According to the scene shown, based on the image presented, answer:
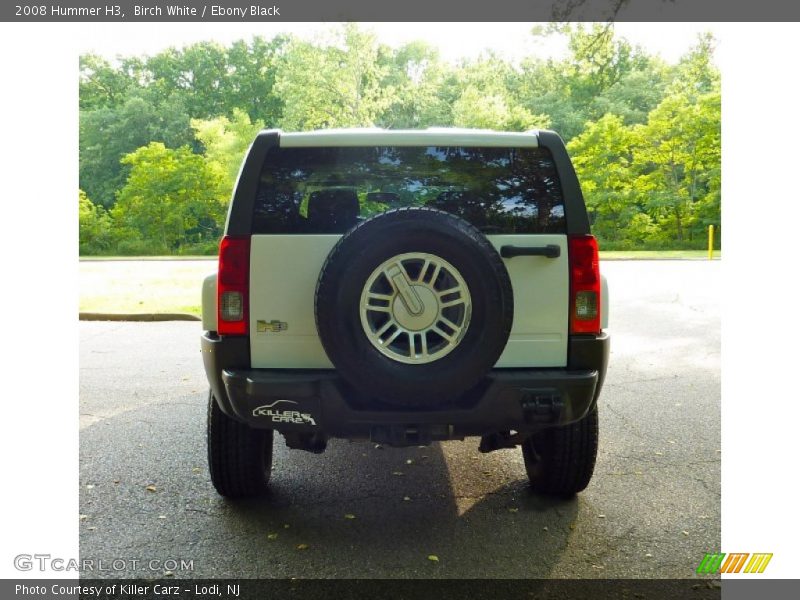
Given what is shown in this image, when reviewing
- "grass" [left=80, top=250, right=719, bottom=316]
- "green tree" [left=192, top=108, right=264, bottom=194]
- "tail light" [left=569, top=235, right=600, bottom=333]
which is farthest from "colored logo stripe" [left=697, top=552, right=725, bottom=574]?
"green tree" [left=192, top=108, right=264, bottom=194]

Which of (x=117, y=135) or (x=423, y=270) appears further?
(x=117, y=135)

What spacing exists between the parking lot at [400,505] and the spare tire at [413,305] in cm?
78

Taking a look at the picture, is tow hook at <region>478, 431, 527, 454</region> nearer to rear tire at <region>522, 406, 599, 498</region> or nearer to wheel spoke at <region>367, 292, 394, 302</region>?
rear tire at <region>522, 406, 599, 498</region>

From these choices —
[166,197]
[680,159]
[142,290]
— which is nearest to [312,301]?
[142,290]

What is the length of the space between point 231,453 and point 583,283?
6.62 feet

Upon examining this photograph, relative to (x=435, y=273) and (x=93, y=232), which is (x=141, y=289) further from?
(x=93, y=232)

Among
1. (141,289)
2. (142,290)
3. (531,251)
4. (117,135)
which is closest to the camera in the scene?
(531,251)

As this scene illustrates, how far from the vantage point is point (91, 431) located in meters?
5.24

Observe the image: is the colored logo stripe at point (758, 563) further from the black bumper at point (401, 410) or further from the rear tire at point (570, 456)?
the black bumper at point (401, 410)

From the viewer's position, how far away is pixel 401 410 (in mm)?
3217

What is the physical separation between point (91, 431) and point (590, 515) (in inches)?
143

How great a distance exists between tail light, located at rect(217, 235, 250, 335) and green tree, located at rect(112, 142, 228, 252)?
124 feet

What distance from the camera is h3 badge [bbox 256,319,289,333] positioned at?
3357mm
